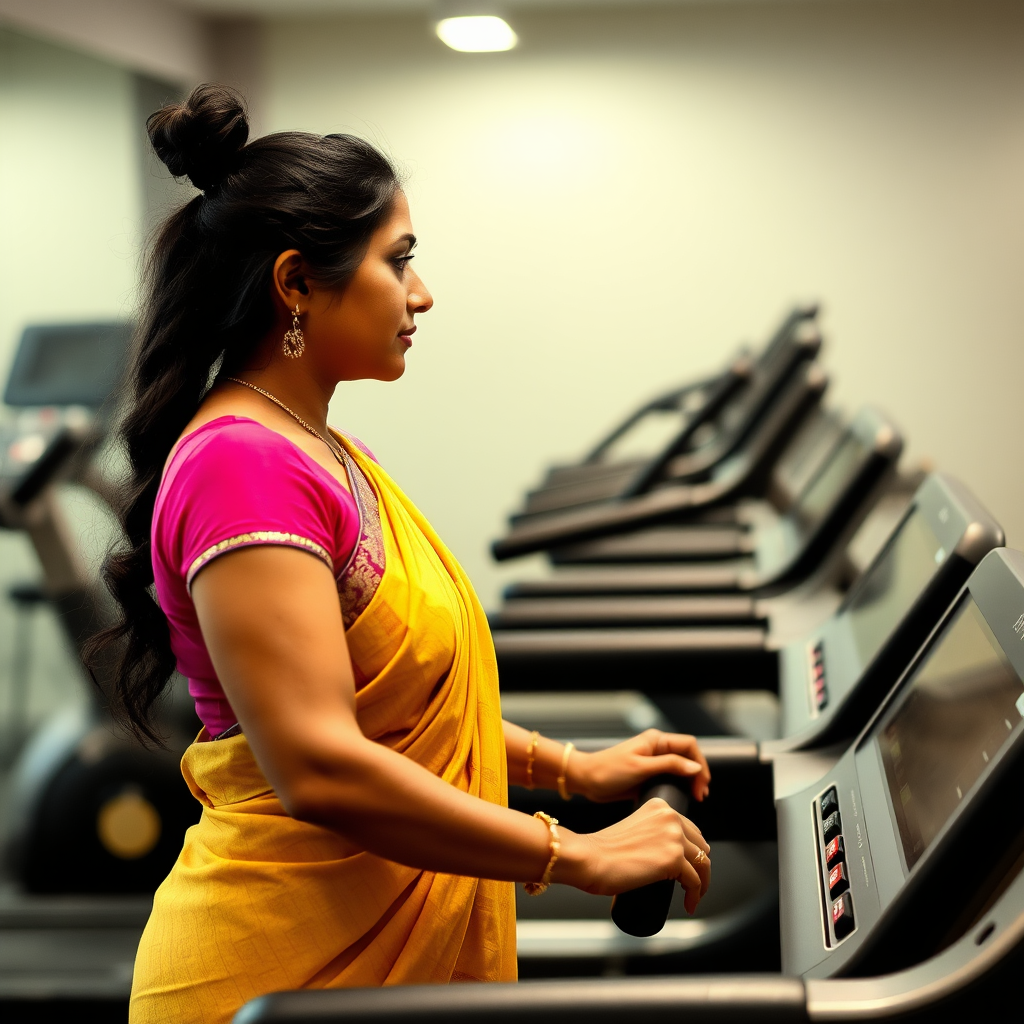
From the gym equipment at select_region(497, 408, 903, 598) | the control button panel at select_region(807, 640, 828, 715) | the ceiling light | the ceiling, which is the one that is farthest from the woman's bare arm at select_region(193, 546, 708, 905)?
the ceiling

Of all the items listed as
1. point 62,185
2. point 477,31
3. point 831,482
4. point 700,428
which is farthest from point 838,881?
point 62,185

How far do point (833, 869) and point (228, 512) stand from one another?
57 centimetres

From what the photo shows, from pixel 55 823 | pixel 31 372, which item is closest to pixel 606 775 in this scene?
pixel 55 823

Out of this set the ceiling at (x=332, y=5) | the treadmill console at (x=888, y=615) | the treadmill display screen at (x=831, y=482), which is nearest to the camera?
the treadmill console at (x=888, y=615)

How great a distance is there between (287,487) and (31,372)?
2.68 metres

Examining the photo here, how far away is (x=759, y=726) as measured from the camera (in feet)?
14.2

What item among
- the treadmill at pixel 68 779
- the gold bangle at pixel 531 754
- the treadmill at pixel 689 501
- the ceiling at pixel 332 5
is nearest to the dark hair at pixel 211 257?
the gold bangle at pixel 531 754

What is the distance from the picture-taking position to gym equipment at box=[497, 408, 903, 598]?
2082 millimetres

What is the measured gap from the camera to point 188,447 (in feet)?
3.01

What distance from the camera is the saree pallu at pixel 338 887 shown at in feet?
3.02

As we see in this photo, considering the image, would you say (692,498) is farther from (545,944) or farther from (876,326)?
(876,326)

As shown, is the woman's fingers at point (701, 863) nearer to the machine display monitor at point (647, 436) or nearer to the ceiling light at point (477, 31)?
the ceiling light at point (477, 31)

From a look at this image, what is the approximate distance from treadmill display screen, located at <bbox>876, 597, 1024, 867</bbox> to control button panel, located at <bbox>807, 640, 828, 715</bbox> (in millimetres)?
310

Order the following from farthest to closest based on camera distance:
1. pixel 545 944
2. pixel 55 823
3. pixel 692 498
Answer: pixel 55 823 → pixel 692 498 → pixel 545 944
